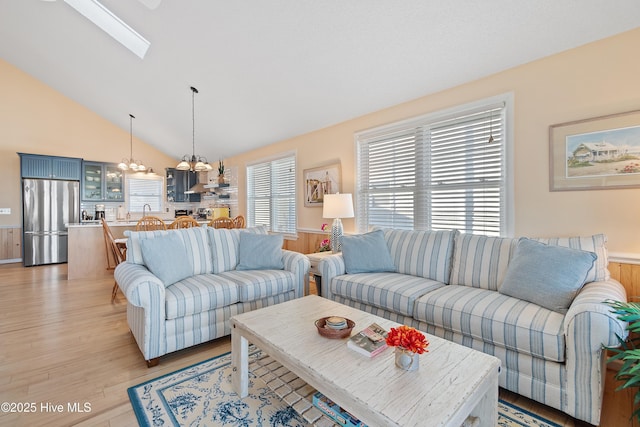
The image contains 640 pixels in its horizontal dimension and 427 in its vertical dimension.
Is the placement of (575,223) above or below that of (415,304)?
above

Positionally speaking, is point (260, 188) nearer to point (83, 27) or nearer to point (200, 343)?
point (83, 27)

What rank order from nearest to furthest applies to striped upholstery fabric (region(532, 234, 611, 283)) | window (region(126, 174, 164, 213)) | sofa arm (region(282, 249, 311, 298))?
striped upholstery fabric (region(532, 234, 611, 283))
sofa arm (region(282, 249, 311, 298))
window (region(126, 174, 164, 213))

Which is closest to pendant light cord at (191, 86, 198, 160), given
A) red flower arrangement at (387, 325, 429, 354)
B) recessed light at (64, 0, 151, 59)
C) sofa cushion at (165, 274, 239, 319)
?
recessed light at (64, 0, 151, 59)

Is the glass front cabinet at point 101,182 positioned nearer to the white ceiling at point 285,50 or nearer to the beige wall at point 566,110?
the white ceiling at point 285,50

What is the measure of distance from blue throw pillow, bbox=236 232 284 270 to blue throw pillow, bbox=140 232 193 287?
551mm

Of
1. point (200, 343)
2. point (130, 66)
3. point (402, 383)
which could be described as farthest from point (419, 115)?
point (130, 66)

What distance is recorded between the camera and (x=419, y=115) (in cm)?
320

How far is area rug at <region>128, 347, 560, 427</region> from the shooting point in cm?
154

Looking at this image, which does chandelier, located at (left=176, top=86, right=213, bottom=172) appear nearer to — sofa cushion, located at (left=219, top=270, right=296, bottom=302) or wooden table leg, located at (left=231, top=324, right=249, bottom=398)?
sofa cushion, located at (left=219, top=270, right=296, bottom=302)

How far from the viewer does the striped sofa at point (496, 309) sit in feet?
4.74

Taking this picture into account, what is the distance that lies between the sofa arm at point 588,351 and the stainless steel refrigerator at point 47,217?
784cm

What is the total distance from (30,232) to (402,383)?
739 cm

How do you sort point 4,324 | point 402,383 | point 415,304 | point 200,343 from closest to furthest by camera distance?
1. point 402,383
2. point 415,304
3. point 200,343
4. point 4,324

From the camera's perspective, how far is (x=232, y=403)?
1.71 m
